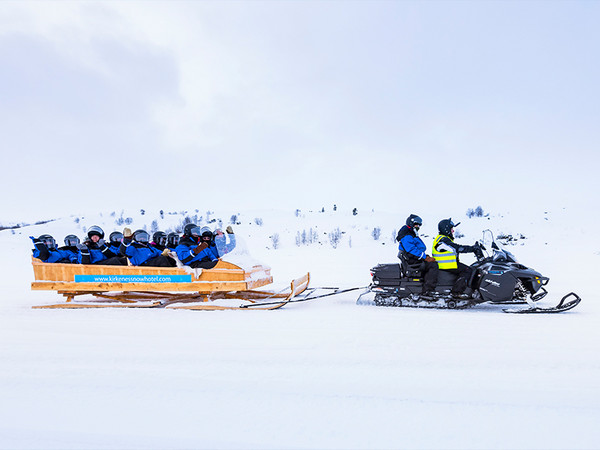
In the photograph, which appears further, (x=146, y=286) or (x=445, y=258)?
(x=146, y=286)

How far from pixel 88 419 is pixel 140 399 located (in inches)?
14.3

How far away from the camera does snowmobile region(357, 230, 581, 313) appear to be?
5.99 metres

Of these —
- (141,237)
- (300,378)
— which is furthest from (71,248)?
(300,378)

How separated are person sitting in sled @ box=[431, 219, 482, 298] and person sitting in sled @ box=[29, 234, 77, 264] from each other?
6.79 meters

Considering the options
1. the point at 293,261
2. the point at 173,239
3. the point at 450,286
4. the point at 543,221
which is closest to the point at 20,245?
the point at 293,261

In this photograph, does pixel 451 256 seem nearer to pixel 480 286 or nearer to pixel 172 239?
pixel 480 286

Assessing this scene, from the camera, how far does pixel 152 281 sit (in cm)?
686

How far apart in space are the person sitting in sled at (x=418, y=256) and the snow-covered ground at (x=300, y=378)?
602mm

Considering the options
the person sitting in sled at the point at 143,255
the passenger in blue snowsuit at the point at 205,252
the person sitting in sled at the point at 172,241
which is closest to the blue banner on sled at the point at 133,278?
the person sitting in sled at the point at 143,255

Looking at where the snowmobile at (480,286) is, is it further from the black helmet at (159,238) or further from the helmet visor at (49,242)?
the helmet visor at (49,242)

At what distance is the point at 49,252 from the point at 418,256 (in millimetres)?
6856

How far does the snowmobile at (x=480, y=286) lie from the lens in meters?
5.99

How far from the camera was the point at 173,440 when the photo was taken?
2320 mm

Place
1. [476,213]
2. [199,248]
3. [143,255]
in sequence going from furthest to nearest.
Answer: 1. [476,213]
2. [199,248]
3. [143,255]
